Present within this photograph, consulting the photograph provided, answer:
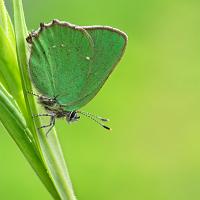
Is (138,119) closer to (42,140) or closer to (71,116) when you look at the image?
(71,116)

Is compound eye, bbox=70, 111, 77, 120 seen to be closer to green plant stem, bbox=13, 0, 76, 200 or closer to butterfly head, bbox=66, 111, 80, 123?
butterfly head, bbox=66, 111, 80, 123

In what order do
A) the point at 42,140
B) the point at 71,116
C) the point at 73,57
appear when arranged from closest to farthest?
the point at 42,140 < the point at 73,57 < the point at 71,116

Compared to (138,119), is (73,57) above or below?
above

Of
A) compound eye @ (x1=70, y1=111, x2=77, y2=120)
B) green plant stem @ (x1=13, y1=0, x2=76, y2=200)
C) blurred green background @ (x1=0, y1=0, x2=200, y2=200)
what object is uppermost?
green plant stem @ (x1=13, y1=0, x2=76, y2=200)

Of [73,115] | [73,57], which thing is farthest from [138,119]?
[73,57]

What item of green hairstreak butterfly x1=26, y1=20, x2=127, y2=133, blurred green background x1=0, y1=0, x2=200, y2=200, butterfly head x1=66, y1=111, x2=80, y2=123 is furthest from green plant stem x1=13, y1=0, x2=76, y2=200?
blurred green background x1=0, y1=0, x2=200, y2=200

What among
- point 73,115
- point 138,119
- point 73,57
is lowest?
point 138,119

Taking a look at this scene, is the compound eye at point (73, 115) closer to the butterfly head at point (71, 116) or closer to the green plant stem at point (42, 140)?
the butterfly head at point (71, 116)
